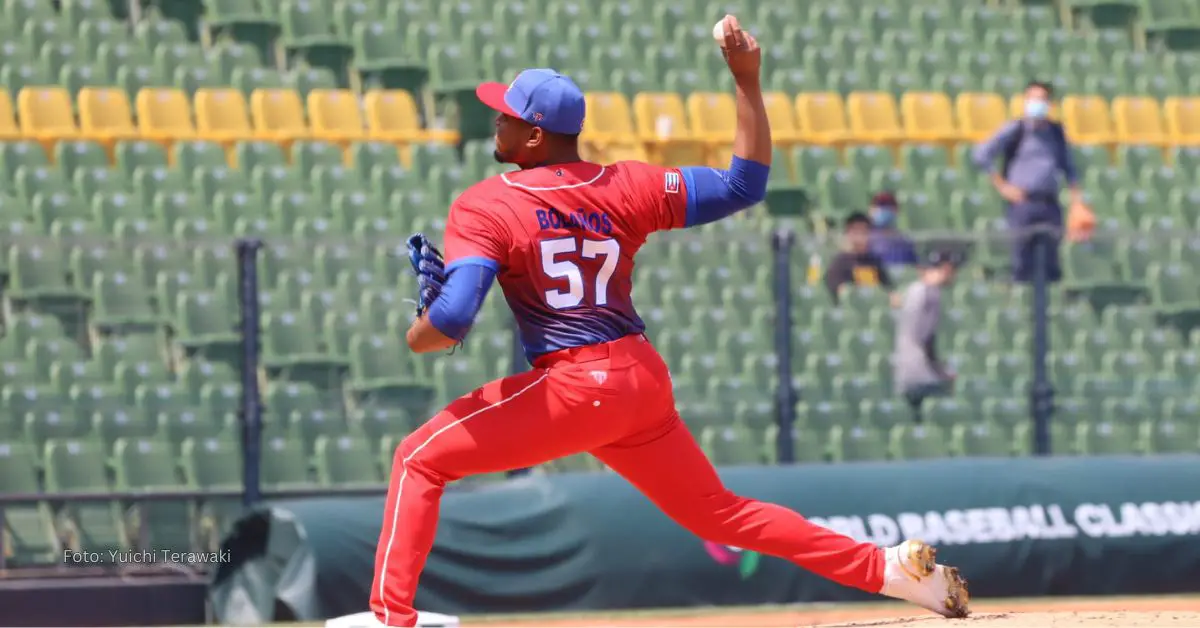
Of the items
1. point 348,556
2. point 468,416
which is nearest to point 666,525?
point 348,556

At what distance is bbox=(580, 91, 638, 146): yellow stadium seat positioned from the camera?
13.1 metres

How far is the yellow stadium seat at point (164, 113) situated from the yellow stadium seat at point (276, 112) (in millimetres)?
490

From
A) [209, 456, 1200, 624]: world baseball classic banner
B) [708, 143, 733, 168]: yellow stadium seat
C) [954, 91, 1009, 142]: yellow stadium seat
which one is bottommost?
[209, 456, 1200, 624]: world baseball classic banner

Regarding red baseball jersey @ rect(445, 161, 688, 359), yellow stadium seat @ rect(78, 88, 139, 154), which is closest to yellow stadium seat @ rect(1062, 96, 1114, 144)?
yellow stadium seat @ rect(78, 88, 139, 154)

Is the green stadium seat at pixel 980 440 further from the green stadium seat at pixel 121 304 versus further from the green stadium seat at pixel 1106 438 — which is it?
the green stadium seat at pixel 121 304

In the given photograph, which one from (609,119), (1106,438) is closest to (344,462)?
A: (1106,438)

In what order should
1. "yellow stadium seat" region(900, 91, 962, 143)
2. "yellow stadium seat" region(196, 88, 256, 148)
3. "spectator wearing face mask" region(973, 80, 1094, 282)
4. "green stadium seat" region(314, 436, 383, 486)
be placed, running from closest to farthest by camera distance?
"green stadium seat" region(314, 436, 383, 486) → "spectator wearing face mask" region(973, 80, 1094, 282) → "yellow stadium seat" region(196, 88, 256, 148) → "yellow stadium seat" region(900, 91, 962, 143)

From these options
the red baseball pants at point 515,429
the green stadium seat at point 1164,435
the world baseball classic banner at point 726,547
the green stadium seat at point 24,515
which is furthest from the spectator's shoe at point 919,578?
the green stadium seat at point 1164,435

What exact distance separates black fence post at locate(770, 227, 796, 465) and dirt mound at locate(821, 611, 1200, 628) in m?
3.11

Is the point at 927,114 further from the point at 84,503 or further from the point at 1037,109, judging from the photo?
the point at 84,503

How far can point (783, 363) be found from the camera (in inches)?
364

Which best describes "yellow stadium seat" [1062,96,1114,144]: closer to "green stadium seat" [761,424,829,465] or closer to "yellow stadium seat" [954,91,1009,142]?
"yellow stadium seat" [954,91,1009,142]

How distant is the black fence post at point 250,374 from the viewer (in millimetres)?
8531

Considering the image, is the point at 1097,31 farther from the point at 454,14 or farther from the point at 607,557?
the point at 607,557
